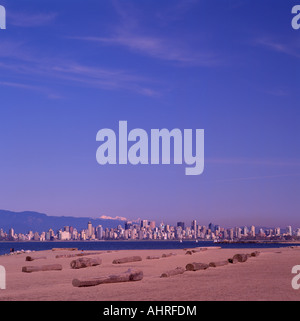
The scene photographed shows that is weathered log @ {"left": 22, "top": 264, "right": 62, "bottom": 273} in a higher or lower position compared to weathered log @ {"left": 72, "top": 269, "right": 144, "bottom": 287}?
lower

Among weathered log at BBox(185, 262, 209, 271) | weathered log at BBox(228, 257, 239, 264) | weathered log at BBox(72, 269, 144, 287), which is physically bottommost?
weathered log at BBox(228, 257, 239, 264)

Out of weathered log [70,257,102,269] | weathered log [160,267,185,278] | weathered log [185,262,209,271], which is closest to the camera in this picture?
weathered log [160,267,185,278]

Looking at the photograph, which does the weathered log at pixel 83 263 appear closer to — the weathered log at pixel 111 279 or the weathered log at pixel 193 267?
the weathered log at pixel 193 267

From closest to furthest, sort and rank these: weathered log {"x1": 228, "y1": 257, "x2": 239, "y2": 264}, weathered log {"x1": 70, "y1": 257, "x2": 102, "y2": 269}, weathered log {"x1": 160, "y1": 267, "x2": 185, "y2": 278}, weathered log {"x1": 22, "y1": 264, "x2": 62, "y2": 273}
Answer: weathered log {"x1": 160, "y1": 267, "x2": 185, "y2": 278} < weathered log {"x1": 22, "y1": 264, "x2": 62, "y2": 273} < weathered log {"x1": 70, "y1": 257, "x2": 102, "y2": 269} < weathered log {"x1": 228, "y1": 257, "x2": 239, "y2": 264}

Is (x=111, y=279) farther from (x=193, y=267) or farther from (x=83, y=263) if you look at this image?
(x=83, y=263)

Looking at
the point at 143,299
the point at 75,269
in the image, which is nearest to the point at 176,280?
the point at 143,299

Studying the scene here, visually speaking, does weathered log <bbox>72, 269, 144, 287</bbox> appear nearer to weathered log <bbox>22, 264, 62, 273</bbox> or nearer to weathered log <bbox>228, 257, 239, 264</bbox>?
weathered log <bbox>22, 264, 62, 273</bbox>

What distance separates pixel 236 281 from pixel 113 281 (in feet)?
18.1

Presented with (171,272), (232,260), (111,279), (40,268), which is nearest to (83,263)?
(40,268)

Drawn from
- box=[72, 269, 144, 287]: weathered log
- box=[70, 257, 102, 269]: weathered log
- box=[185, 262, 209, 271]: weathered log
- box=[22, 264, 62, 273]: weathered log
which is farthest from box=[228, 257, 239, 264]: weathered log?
box=[72, 269, 144, 287]: weathered log

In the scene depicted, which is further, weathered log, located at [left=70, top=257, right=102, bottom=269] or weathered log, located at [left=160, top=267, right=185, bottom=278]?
weathered log, located at [left=70, top=257, right=102, bottom=269]

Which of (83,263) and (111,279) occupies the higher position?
(111,279)
